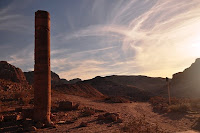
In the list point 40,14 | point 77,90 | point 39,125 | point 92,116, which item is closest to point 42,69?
point 39,125

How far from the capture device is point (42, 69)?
33.7 ft

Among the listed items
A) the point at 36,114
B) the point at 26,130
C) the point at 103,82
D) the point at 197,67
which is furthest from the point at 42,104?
the point at 197,67

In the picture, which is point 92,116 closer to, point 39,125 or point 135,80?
point 39,125

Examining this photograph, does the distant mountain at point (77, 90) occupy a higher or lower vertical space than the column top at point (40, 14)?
lower

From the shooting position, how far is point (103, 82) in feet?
207

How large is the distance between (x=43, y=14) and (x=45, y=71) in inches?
136

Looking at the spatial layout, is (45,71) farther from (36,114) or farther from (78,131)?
(78,131)

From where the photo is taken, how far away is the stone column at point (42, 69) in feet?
33.2

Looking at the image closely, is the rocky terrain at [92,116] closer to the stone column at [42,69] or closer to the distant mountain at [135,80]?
the stone column at [42,69]

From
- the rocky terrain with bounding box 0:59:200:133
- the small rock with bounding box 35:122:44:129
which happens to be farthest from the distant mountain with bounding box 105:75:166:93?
the small rock with bounding box 35:122:44:129

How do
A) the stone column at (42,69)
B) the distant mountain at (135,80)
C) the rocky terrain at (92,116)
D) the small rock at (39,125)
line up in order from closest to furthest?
the small rock at (39,125)
the rocky terrain at (92,116)
the stone column at (42,69)
the distant mountain at (135,80)

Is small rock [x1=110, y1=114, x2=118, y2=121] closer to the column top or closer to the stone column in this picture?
the stone column

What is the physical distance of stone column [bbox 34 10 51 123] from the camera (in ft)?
33.2

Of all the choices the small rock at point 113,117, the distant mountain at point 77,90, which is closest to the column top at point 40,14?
the small rock at point 113,117
